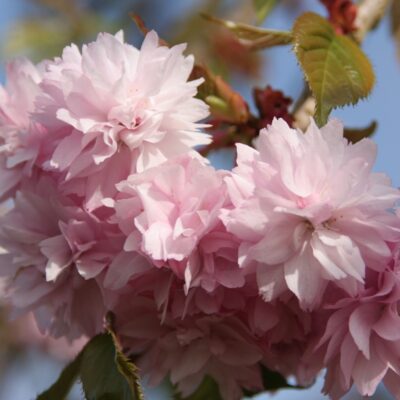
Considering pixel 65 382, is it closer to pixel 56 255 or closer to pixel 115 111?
pixel 56 255

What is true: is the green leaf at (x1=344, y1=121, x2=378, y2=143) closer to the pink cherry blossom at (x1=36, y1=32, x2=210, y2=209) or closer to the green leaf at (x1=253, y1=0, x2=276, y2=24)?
the green leaf at (x1=253, y1=0, x2=276, y2=24)

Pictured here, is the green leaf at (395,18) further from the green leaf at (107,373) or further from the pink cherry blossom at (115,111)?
the green leaf at (107,373)

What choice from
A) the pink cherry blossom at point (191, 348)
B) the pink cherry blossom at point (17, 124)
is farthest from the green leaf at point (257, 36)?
the pink cherry blossom at point (191, 348)

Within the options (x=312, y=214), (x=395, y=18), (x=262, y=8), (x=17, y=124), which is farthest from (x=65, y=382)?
(x=395, y=18)

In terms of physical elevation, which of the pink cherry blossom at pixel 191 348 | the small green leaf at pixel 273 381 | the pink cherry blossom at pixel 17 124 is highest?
the pink cherry blossom at pixel 17 124

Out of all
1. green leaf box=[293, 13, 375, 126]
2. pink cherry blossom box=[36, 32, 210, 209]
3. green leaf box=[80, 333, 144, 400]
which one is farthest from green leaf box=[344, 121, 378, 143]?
green leaf box=[80, 333, 144, 400]

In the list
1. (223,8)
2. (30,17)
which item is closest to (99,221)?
(223,8)

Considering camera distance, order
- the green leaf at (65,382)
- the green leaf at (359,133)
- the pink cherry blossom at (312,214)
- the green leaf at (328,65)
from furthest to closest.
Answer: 1. the green leaf at (359,133)
2. the green leaf at (65,382)
3. the green leaf at (328,65)
4. the pink cherry blossom at (312,214)

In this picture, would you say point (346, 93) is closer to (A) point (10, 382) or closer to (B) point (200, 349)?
(B) point (200, 349)

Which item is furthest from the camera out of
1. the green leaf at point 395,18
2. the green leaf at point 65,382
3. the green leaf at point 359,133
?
the green leaf at point 395,18
